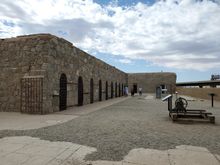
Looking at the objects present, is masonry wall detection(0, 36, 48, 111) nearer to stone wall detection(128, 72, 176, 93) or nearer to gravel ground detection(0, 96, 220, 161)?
gravel ground detection(0, 96, 220, 161)

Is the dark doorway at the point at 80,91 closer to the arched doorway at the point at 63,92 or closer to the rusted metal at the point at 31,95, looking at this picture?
the arched doorway at the point at 63,92

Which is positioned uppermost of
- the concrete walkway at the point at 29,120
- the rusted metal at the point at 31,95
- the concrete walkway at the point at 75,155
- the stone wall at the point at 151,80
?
the stone wall at the point at 151,80

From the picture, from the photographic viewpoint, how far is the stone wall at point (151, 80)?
165ft

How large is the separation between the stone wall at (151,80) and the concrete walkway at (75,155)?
4717 cm

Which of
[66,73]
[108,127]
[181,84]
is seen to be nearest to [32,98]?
[66,73]

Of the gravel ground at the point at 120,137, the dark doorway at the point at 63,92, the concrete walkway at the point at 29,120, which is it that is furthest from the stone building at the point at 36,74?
the gravel ground at the point at 120,137

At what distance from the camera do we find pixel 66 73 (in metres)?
11.6

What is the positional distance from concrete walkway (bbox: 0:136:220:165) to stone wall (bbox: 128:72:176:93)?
155 ft

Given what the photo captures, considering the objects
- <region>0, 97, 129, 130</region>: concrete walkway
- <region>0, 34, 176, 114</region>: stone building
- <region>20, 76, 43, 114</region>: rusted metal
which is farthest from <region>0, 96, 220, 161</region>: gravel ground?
<region>0, 34, 176, 114</region>: stone building

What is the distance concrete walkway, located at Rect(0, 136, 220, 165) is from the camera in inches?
141

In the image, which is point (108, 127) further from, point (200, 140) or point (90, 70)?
point (90, 70)

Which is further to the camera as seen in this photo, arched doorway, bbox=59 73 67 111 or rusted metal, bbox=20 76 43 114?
arched doorway, bbox=59 73 67 111

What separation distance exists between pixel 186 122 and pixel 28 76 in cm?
712

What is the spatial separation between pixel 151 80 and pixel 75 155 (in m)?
48.7
